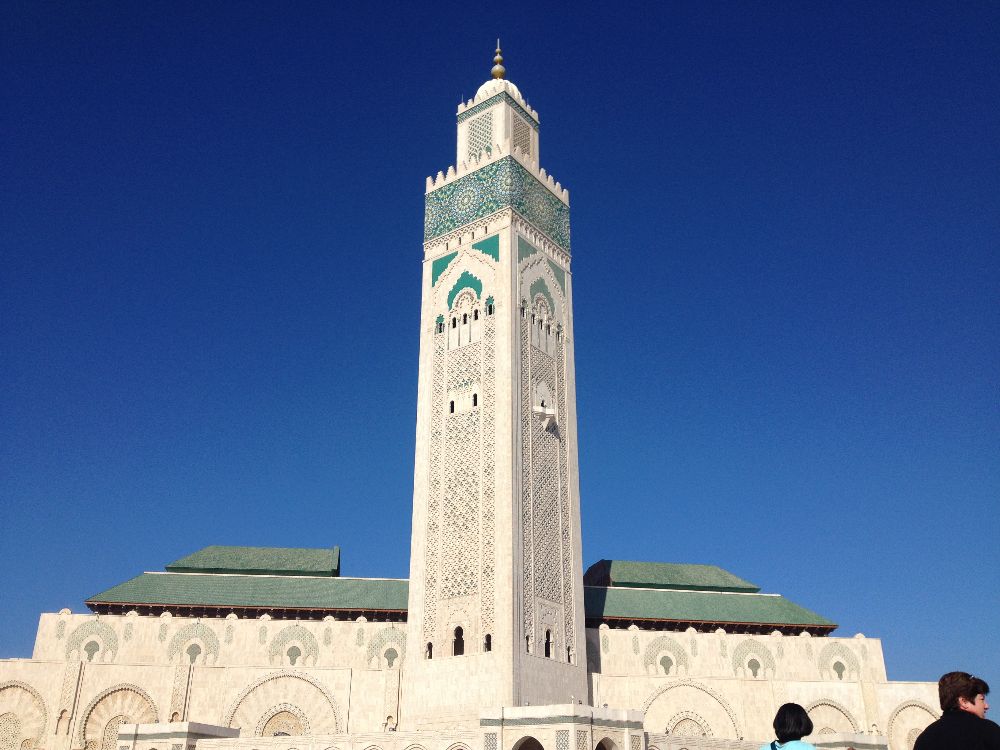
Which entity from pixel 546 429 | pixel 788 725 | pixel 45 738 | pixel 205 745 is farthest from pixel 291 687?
pixel 788 725

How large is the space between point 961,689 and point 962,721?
0.63 ft

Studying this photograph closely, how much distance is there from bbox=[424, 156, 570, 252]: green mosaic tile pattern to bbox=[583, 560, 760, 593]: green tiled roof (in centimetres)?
1056

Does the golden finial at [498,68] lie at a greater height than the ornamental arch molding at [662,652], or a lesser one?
greater

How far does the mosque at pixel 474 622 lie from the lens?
2106 centimetres

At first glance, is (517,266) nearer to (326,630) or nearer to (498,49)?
(498,49)

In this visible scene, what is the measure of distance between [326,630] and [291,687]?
5.79ft

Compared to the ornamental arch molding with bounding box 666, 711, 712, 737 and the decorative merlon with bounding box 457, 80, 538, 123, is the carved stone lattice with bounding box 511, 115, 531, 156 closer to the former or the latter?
the decorative merlon with bounding box 457, 80, 538, 123

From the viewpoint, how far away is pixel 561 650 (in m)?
21.9

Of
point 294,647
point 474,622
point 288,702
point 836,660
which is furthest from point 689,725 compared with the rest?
point 294,647

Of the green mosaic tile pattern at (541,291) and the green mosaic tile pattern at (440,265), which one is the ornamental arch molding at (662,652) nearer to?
the green mosaic tile pattern at (541,291)

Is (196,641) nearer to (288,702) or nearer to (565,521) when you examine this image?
(288,702)

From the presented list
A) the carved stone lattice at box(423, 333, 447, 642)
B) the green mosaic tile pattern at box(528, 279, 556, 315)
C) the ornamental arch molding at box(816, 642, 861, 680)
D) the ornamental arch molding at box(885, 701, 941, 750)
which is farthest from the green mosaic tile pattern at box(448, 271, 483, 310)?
the ornamental arch molding at box(885, 701, 941, 750)

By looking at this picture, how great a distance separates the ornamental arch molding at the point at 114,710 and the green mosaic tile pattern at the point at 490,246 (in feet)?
46.8

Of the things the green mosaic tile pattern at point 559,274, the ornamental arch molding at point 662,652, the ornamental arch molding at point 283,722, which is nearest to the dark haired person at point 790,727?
the ornamental arch molding at point 283,722
